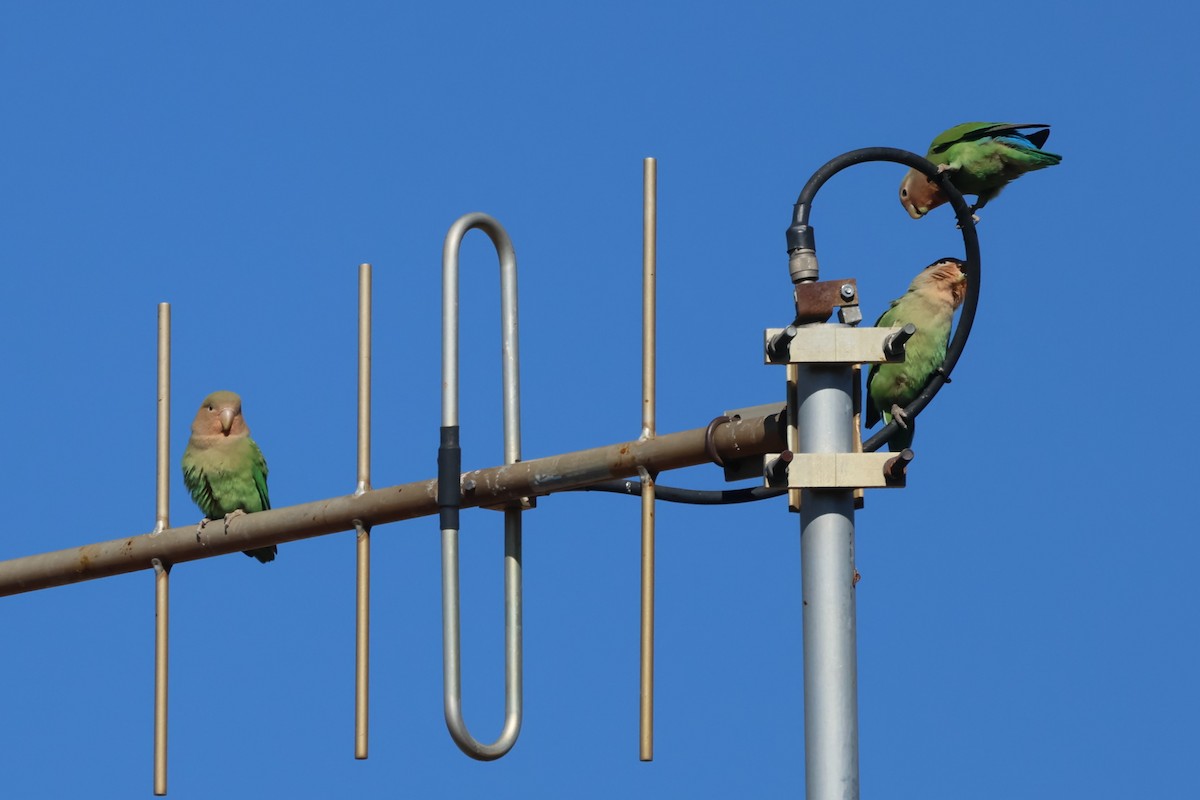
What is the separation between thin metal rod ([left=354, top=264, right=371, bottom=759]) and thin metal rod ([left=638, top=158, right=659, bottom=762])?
130 cm

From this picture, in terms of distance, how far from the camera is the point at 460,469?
6133 millimetres

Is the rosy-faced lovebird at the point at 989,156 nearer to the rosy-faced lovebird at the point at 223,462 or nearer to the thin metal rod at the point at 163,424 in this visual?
the thin metal rod at the point at 163,424

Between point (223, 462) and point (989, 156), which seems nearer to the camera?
point (989, 156)

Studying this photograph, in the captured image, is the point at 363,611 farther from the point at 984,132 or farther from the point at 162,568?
the point at 984,132

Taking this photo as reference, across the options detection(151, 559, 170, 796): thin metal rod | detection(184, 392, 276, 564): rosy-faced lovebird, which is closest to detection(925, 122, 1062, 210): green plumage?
detection(151, 559, 170, 796): thin metal rod

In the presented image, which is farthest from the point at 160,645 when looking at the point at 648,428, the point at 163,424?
the point at 648,428

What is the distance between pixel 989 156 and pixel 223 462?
6347mm

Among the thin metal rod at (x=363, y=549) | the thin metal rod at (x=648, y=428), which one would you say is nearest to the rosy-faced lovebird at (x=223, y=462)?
the thin metal rod at (x=363, y=549)

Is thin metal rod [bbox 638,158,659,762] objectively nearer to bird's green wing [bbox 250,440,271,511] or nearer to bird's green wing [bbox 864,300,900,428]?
bird's green wing [bbox 864,300,900,428]

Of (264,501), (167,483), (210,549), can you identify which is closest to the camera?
(210,549)

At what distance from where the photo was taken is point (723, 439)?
526 cm

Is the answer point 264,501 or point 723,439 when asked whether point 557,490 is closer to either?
point 723,439

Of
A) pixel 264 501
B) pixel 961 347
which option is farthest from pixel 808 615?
pixel 264 501

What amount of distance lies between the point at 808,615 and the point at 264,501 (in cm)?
804
